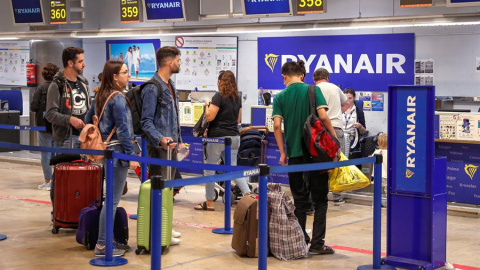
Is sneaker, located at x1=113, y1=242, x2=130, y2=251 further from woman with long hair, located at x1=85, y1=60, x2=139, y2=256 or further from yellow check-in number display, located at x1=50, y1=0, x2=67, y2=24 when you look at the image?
yellow check-in number display, located at x1=50, y1=0, x2=67, y2=24

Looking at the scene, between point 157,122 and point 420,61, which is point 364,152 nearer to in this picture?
point 420,61

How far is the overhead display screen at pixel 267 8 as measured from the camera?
33.1 ft

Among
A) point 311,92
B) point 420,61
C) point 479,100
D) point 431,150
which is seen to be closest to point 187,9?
point 420,61

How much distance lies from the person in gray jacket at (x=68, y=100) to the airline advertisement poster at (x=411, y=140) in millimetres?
3016

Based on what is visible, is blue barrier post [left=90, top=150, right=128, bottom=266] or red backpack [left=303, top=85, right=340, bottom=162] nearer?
blue barrier post [left=90, top=150, right=128, bottom=266]

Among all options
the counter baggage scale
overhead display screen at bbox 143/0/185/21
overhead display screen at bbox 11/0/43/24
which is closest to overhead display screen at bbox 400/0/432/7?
the counter baggage scale

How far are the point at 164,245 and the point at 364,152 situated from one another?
532 centimetres

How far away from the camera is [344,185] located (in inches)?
259

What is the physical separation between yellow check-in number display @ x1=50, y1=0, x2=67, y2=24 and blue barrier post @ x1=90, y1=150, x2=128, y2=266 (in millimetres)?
7583

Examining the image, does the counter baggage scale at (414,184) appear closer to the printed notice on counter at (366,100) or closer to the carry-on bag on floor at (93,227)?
the carry-on bag on floor at (93,227)

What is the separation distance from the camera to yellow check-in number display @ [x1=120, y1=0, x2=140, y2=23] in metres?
11.8

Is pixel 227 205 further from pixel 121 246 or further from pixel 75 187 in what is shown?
pixel 75 187

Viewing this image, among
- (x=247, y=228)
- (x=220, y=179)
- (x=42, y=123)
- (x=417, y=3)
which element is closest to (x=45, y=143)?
(x=42, y=123)

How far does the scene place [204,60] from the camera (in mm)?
14023
